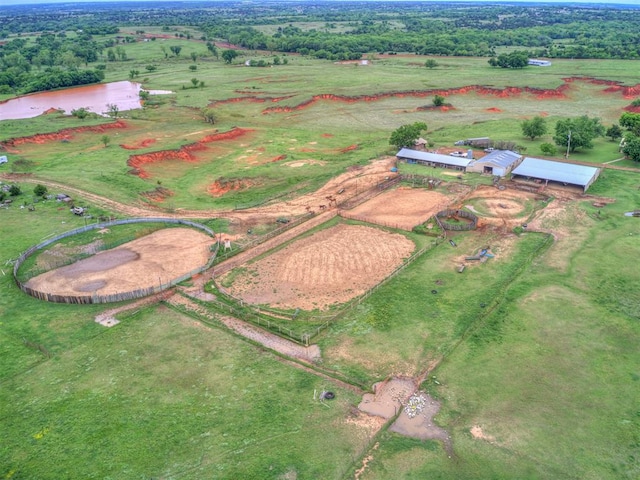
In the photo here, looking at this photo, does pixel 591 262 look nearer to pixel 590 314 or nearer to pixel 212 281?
pixel 590 314

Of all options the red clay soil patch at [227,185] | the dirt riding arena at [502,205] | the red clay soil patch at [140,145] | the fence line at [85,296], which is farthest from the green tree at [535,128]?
the red clay soil patch at [140,145]

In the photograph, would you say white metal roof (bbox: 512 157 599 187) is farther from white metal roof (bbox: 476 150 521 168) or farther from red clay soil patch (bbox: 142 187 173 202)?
red clay soil patch (bbox: 142 187 173 202)

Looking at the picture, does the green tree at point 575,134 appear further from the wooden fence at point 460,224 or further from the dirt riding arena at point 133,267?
the dirt riding arena at point 133,267

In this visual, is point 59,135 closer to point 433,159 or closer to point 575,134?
point 433,159

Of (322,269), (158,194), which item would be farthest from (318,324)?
(158,194)

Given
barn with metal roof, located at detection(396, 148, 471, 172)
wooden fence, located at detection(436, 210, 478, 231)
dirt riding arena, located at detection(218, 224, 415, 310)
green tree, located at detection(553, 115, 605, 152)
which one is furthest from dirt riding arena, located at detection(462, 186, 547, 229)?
green tree, located at detection(553, 115, 605, 152)

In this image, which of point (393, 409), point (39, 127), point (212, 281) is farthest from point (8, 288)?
point (39, 127)
